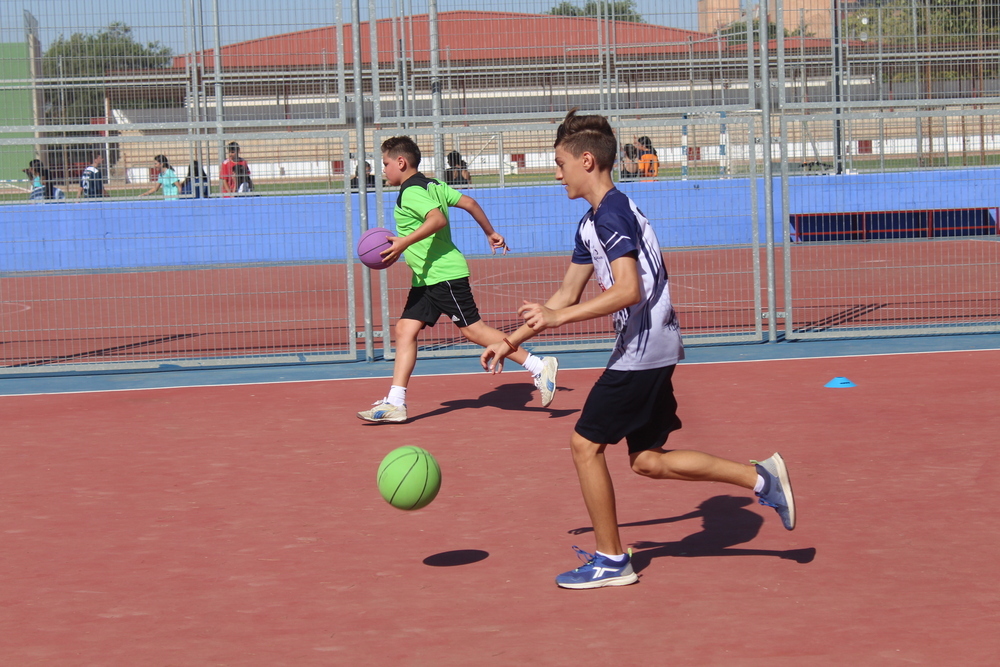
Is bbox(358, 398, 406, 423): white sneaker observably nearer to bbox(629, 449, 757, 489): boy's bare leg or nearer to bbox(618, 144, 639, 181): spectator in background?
bbox(629, 449, 757, 489): boy's bare leg

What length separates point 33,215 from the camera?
56.3ft

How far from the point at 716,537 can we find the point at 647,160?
865 centimetres

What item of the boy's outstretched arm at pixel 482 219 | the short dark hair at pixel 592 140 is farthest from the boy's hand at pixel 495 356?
the boy's outstretched arm at pixel 482 219

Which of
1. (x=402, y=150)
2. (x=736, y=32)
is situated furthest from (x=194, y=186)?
(x=402, y=150)

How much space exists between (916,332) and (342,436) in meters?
6.80

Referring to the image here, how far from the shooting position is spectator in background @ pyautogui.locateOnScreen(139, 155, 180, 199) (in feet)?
47.7

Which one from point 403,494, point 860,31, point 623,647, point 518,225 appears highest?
point 860,31

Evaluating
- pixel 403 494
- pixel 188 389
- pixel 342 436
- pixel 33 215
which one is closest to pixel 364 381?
pixel 188 389

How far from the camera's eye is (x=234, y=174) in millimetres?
15242

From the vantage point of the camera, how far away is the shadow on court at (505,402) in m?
8.58

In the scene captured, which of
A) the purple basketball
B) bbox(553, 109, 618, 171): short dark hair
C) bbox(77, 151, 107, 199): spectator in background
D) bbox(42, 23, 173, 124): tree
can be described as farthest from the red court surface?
bbox(42, 23, 173, 124): tree

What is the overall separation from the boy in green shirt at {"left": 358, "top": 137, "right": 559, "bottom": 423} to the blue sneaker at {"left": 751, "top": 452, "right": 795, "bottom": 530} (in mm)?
3411

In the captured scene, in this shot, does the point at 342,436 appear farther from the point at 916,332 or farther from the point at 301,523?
the point at 916,332

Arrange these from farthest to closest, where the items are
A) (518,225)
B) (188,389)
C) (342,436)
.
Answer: (518,225) → (188,389) → (342,436)
